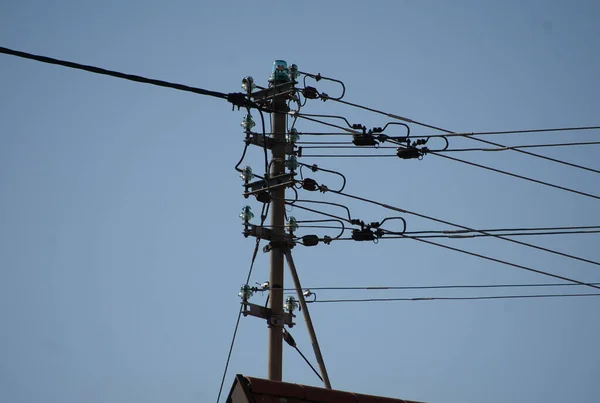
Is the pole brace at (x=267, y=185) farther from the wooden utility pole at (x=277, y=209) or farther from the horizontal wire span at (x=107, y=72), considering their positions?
the horizontal wire span at (x=107, y=72)

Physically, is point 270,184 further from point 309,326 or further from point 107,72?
point 107,72

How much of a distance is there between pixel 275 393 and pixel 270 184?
219 inches

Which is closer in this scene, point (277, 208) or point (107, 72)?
point (107, 72)

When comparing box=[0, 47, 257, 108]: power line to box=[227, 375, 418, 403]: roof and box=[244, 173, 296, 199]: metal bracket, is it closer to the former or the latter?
box=[227, 375, 418, 403]: roof

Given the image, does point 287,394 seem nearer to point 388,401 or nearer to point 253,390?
point 253,390

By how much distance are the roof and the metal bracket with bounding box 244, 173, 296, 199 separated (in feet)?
16.2

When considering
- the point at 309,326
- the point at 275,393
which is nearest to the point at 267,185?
the point at 309,326

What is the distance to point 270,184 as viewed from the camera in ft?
66.1

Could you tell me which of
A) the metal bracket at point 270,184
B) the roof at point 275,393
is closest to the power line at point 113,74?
the roof at point 275,393

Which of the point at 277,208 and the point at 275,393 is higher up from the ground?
the point at 277,208

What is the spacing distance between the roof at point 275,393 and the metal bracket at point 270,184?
495 centimetres

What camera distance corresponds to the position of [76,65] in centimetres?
1099

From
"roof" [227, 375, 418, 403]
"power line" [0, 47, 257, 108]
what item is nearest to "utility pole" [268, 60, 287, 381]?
"roof" [227, 375, 418, 403]

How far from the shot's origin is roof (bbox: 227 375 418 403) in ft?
50.5
